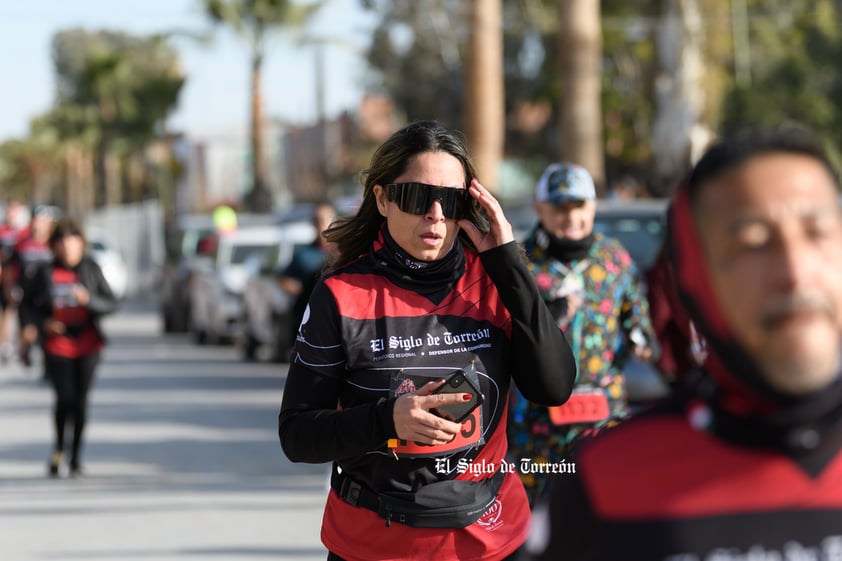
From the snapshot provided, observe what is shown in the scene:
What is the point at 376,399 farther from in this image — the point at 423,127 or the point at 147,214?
the point at 147,214

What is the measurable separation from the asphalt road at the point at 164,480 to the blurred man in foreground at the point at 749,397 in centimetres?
673

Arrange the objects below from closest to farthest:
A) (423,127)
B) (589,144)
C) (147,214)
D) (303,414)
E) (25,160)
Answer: (303,414) < (423,127) < (589,144) < (147,214) < (25,160)

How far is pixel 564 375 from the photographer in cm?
397

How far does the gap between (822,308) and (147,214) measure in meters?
47.3

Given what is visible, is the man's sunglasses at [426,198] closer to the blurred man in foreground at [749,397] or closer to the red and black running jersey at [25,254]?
the blurred man in foreground at [749,397]

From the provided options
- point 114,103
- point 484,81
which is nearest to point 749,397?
point 484,81

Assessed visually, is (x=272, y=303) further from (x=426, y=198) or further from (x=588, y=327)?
(x=426, y=198)

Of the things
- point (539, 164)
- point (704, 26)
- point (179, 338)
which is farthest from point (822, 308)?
point (539, 164)

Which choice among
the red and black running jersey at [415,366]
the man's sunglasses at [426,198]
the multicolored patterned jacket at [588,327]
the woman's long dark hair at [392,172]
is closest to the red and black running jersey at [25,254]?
the multicolored patterned jacket at [588,327]

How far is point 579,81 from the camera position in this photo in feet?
66.1

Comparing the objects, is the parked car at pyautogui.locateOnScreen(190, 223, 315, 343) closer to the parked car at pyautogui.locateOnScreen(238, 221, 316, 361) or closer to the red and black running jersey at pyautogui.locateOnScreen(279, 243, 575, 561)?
the parked car at pyautogui.locateOnScreen(238, 221, 316, 361)

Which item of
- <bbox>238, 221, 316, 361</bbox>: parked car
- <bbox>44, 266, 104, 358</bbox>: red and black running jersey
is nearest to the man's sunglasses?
<bbox>44, 266, 104, 358</bbox>: red and black running jersey

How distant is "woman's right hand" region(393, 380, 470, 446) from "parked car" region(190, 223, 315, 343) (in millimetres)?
17610

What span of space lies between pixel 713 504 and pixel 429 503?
6.81 ft
